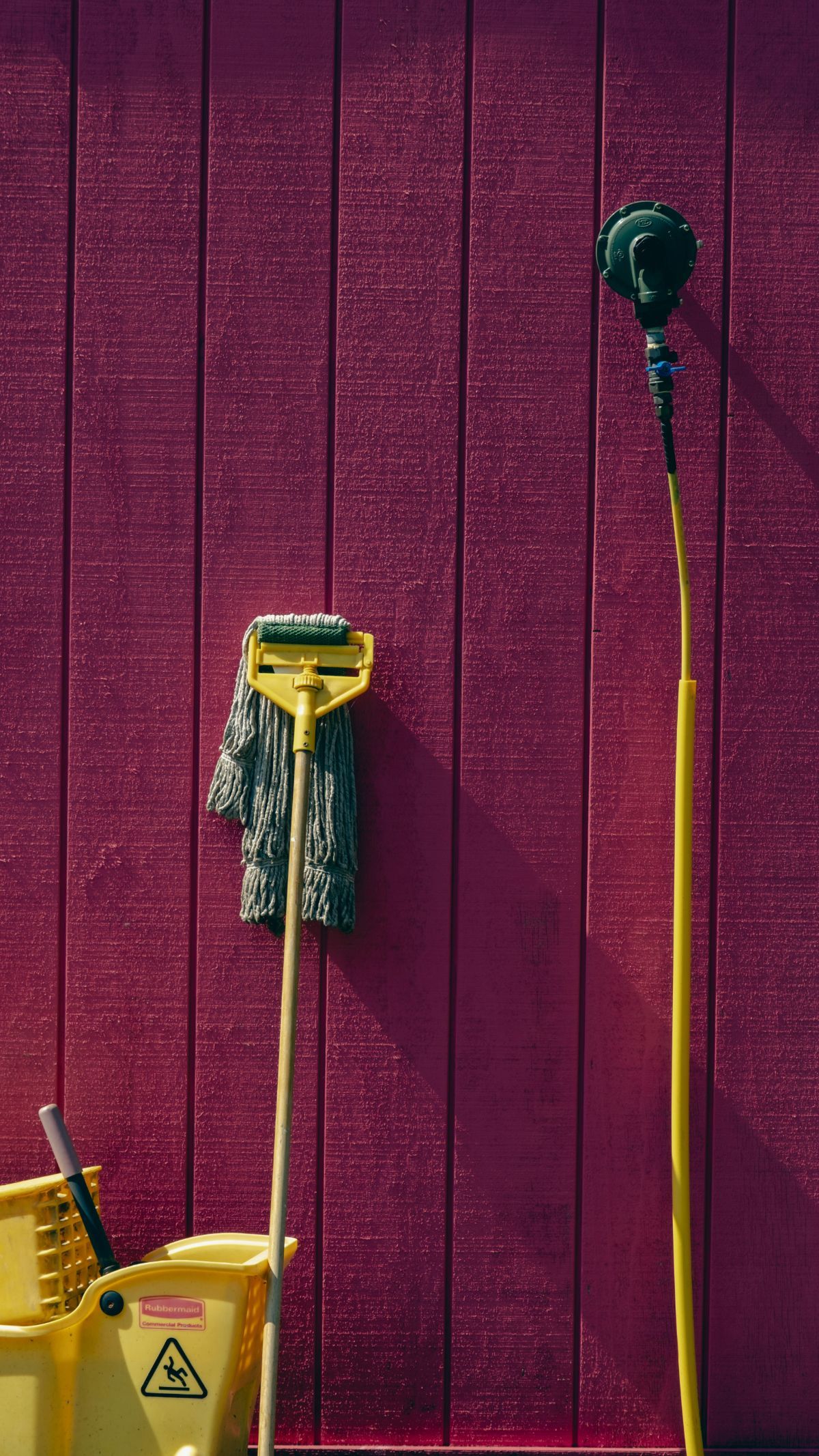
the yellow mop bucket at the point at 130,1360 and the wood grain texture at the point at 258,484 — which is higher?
the wood grain texture at the point at 258,484

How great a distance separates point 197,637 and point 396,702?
32 cm

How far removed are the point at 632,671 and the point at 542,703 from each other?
15cm

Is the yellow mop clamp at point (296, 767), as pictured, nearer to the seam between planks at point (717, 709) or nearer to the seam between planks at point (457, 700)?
the seam between planks at point (457, 700)

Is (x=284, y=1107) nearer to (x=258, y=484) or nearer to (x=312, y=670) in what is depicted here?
(x=312, y=670)

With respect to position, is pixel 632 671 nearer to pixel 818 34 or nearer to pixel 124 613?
pixel 124 613

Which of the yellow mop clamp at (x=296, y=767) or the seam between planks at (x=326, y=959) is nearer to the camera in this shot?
the yellow mop clamp at (x=296, y=767)

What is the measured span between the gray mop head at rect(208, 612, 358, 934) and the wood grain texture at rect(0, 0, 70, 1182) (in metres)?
0.30

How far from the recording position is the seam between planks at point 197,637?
70.5 inches

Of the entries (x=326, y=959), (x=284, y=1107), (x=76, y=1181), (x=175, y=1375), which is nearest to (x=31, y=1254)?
(x=76, y=1181)

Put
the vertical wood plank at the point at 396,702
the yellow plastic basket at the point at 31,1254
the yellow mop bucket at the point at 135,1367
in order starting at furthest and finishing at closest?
the vertical wood plank at the point at 396,702 → the yellow plastic basket at the point at 31,1254 → the yellow mop bucket at the point at 135,1367

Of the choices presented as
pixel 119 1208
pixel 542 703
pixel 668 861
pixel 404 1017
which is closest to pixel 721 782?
pixel 668 861

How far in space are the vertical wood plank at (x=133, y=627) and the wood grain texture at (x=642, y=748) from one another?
0.63 m

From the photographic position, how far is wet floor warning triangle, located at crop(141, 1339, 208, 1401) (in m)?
1.51

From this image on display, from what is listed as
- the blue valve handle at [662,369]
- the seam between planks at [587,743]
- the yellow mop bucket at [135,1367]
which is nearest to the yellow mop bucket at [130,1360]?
the yellow mop bucket at [135,1367]
